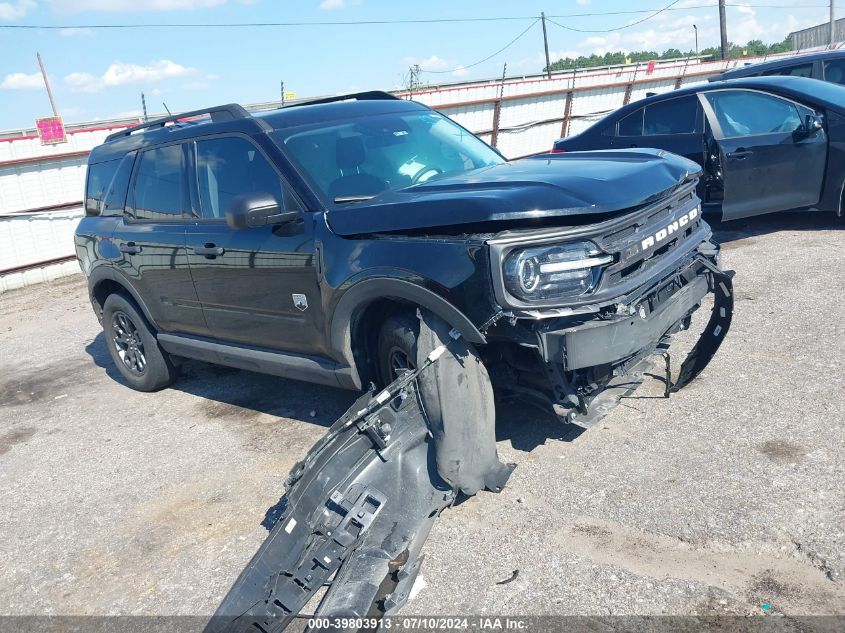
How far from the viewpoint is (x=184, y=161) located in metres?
5.12

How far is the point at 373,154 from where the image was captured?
4.53 m

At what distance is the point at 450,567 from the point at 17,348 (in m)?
6.89

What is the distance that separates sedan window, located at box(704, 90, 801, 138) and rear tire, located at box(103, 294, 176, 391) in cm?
581

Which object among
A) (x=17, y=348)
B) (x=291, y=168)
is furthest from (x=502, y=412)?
(x=17, y=348)

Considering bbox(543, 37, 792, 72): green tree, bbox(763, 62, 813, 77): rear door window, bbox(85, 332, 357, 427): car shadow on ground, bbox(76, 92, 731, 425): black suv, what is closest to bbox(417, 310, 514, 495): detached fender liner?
bbox(76, 92, 731, 425): black suv

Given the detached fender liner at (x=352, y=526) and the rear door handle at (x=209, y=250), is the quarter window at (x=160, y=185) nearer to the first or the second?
the rear door handle at (x=209, y=250)

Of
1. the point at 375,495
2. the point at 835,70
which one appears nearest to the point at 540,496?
the point at 375,495

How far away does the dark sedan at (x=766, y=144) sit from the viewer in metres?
7.37

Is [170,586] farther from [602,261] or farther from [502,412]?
[602,261]

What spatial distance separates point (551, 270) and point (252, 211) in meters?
1.68

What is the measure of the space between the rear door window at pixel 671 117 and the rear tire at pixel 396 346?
17.9 ft

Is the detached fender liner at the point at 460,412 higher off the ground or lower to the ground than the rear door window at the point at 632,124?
lower

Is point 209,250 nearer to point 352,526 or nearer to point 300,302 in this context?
point 300,302

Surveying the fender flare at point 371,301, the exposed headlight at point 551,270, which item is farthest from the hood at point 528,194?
the fender flare at point 371,301
